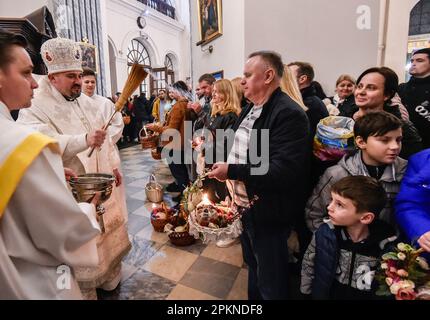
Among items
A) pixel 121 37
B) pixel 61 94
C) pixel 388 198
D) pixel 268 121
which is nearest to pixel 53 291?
pixel 268 121

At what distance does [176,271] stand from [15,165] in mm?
2016

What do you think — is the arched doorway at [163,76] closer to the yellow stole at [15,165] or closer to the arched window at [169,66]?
the arched window at [169,66]

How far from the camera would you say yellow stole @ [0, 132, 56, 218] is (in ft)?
2.73

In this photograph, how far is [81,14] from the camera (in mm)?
8648

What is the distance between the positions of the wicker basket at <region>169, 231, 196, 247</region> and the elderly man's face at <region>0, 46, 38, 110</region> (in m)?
2.20

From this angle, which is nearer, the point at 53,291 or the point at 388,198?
the point at 53,291

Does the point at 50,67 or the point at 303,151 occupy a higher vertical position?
the point at 50,67

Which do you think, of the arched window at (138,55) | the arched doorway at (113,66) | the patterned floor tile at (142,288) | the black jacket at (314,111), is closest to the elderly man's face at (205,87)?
the black jacket at (314,111)

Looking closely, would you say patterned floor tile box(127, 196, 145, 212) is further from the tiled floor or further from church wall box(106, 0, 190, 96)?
church wall box(106, 0, 190, 96)

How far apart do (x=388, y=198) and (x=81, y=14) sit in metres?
10.1

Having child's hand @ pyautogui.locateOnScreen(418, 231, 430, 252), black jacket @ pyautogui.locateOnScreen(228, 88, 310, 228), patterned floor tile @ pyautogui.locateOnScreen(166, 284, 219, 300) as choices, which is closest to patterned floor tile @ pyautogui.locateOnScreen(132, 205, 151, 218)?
patterned floor tile @ pyautogui.locateOnScreen(166, 284, 219, 300)

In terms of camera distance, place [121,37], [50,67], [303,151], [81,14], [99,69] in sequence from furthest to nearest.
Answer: [121,37], [99,69], [81,14], [50,67], [303,151]

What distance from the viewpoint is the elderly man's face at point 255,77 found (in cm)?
164

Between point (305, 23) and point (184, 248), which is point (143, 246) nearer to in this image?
point (184, 248)
